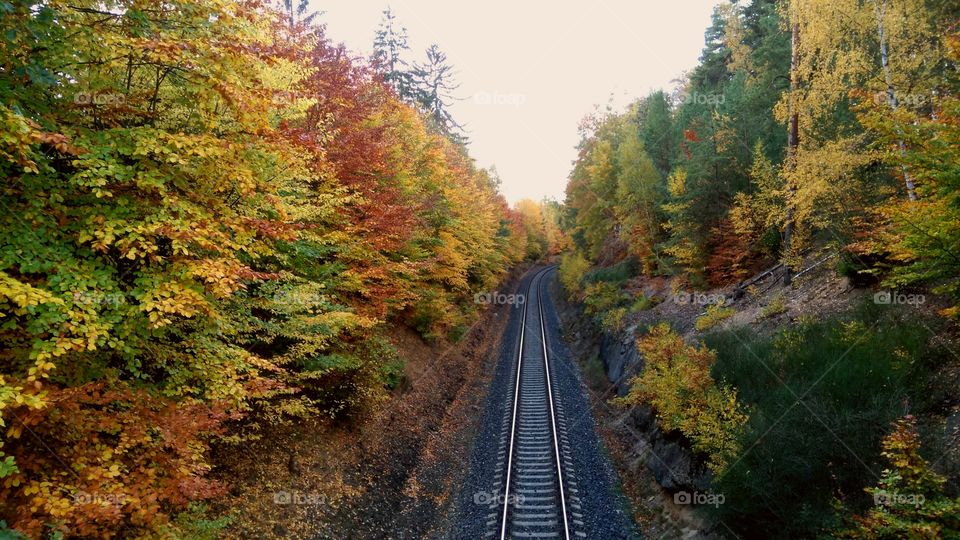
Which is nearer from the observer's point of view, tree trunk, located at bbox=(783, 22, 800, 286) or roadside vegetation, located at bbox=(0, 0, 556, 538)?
roadside vegetation, located at bbox=(0, 0, 556, 538)

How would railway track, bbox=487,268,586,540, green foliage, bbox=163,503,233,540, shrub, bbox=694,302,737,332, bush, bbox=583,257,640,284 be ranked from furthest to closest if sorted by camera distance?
bush, bbox=583,257,640,284
shrub, bbox=694,302,737,332
railway track, bbox=487,268,586,540
green foliage, bbox=163,503,233,540

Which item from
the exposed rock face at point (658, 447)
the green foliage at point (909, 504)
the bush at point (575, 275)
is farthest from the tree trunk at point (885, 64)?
the bush at point (575, 275)

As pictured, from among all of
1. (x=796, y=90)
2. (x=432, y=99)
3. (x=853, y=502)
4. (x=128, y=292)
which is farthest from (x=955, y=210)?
(x=432, y=99)

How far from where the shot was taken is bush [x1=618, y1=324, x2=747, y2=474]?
9281 mm

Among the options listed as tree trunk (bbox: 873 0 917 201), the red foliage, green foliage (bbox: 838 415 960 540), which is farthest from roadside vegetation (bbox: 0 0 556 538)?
tree trunk (bbox: 873 0 917 201)

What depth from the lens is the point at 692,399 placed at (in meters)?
11.0

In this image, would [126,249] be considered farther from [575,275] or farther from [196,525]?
[575,275]

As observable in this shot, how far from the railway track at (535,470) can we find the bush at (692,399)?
9.53 feet

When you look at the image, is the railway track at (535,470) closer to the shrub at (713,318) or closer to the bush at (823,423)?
the bush at (823,423)

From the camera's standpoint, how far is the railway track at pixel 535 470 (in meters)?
10.1

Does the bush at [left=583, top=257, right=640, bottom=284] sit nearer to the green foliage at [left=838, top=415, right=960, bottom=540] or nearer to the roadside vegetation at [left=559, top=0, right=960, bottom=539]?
the roadside vegetation at [left=559, top=0, right=960, bottom=539]

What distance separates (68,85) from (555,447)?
43.6 ft

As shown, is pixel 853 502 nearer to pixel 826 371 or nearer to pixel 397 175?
pixel 826 371

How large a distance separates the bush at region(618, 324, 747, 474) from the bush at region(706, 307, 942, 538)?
0.43 m
